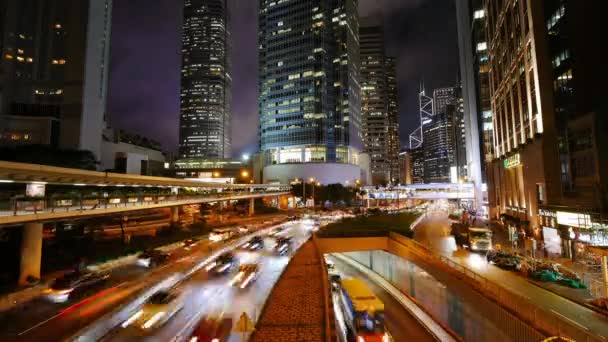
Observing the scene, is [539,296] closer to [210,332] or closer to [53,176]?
[210,332]

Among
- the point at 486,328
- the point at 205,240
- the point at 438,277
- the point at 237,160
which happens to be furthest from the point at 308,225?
the point at 237,160

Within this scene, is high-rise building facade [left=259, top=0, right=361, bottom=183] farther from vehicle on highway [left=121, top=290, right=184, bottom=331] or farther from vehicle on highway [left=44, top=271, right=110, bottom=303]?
vehicle on highway [left=121, top=290, right=184, bottom=331]

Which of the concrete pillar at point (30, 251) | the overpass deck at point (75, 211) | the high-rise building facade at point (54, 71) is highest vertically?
the high-rise building facade at point (54, 71)

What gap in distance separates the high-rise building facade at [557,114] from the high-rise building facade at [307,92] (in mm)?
74254

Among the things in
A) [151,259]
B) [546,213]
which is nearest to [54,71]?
[151,259]

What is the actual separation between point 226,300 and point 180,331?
383 cm

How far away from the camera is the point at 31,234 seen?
1980 centimetres

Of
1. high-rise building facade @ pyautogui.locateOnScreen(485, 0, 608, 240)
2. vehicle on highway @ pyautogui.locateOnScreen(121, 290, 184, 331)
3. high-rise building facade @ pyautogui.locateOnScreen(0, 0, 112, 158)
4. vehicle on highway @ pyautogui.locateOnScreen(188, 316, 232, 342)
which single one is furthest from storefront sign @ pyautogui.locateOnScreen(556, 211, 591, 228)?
high-rise building facade @ pyautogui.locateOnScreen(0, 0, 112, 158)

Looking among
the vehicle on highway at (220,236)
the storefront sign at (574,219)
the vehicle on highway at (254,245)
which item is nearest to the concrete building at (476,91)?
the storefront sign at (574,219)

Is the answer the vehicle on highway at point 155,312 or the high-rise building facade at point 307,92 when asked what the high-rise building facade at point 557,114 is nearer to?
the vehicle on highway at point 155,312

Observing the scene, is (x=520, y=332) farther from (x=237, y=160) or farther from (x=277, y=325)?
(x=237, y=160)

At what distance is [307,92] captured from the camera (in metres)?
114

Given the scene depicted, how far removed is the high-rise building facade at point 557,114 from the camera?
2503cm

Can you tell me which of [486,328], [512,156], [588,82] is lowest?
[486,328]
